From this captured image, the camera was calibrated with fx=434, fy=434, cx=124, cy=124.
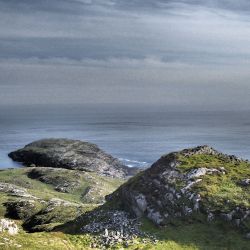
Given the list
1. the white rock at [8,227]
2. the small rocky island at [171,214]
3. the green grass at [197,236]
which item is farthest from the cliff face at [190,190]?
the white rock at [8,227]

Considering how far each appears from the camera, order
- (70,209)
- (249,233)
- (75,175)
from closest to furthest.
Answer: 1. (249,233)
2. (70,209)
3. (75,175)

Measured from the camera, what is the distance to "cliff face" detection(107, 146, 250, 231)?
55906mm

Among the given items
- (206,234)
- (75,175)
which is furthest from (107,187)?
(206,234)

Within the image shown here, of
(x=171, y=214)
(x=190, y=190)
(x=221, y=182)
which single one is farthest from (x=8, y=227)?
(x=221, y=182)

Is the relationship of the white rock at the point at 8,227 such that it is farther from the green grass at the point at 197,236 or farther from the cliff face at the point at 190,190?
the cliff face at the point at 190,190

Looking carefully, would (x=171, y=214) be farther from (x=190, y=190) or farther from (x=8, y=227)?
(x=8, y=227)

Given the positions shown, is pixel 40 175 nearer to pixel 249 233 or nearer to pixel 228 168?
pixel 228 168

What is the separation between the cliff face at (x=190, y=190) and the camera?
55.9 m

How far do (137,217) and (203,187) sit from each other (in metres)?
9.86

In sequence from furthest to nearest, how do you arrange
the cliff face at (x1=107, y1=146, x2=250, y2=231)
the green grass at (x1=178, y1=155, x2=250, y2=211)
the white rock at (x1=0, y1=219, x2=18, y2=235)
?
the green grass at (x1=178, y1=155, x2=250, y2=211) → the cliff face at (x1=107, y1=146, x2=250, y2=231) → the white rock at (x1=0, y1=219, x2=18, y2=235)

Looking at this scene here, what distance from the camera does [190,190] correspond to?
2322 inches

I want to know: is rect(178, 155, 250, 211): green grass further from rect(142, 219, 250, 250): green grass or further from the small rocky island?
rect(142, 219, 250, 250): green grass

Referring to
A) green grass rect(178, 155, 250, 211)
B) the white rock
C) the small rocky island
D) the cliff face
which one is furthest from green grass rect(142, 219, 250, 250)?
the white rock

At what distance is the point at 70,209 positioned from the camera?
96750 millimetres
